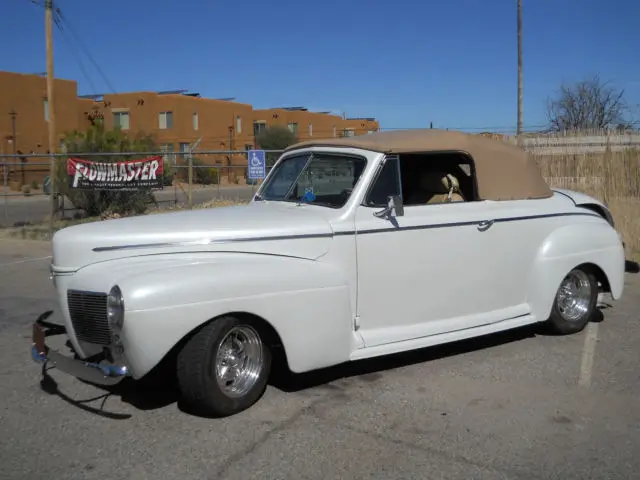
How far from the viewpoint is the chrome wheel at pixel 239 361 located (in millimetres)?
4301

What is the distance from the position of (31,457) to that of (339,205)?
Answer: 8.74ft

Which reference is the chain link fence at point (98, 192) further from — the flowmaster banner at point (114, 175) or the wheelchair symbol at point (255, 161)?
the wheelchair symbol at point (255, 161)

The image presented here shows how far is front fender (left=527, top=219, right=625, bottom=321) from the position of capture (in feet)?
19.1

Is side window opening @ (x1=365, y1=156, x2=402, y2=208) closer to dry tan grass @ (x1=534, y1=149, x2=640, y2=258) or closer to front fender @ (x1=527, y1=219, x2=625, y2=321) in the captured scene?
front fender @ (x1=527, y1=219, x2=625, y2=321)

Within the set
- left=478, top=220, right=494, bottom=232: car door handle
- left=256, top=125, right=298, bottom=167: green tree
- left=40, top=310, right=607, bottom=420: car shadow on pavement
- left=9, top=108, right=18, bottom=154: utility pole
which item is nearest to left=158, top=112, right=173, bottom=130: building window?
left=256, top=125, right=298, bottom=167: green tree

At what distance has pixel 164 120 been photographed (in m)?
50.8

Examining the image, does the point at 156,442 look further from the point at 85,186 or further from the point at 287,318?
the point at 85,186

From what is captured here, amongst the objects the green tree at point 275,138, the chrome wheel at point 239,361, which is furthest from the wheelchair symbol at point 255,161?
the green tree at point 275,138

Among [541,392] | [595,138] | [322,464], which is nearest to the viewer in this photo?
[322,464]

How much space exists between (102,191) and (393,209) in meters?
14.1

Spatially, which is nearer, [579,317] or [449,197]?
[449,197]

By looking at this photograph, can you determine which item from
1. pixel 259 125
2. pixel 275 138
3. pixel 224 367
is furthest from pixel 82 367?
pixel 259 125

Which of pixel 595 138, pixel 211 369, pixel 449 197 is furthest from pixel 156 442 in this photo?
pixel 595 138

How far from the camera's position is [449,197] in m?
5.71
